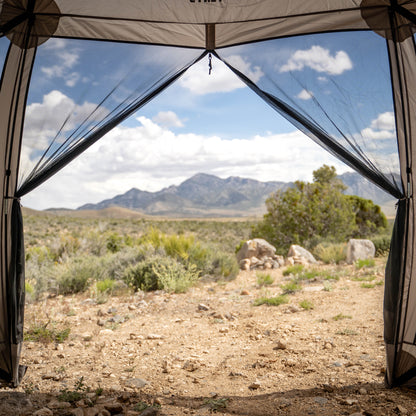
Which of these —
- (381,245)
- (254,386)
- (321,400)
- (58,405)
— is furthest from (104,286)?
(381,245)

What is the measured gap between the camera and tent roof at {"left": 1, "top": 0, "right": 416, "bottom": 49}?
3.87 m

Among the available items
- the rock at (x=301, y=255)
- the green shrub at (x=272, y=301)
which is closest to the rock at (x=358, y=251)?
the rock at (x=301, y=255)

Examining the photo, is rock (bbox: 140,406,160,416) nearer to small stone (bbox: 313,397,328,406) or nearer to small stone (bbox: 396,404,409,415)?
small stone (bbox: 313,397,328,406)

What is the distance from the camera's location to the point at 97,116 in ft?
14.1

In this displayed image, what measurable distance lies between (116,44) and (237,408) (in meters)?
3.78

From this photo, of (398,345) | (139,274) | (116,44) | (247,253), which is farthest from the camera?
(247,253)

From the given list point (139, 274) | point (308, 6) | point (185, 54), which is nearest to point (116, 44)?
point (185, 54)

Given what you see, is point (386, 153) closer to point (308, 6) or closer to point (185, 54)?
point (308, 6)

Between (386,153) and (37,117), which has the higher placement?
(37,117)

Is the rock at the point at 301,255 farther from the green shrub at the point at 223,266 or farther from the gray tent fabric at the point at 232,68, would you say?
the gray tent fabric at the point at 232,68

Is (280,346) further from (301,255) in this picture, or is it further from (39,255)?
(39,255)

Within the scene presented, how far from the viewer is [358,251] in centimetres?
1061

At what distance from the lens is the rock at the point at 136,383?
12.7 feet

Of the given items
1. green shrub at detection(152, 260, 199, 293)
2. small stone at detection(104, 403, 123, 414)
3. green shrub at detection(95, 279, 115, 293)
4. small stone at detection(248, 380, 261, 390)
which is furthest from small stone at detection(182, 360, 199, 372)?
green shrub at detection(95, 279, 115, 293)
